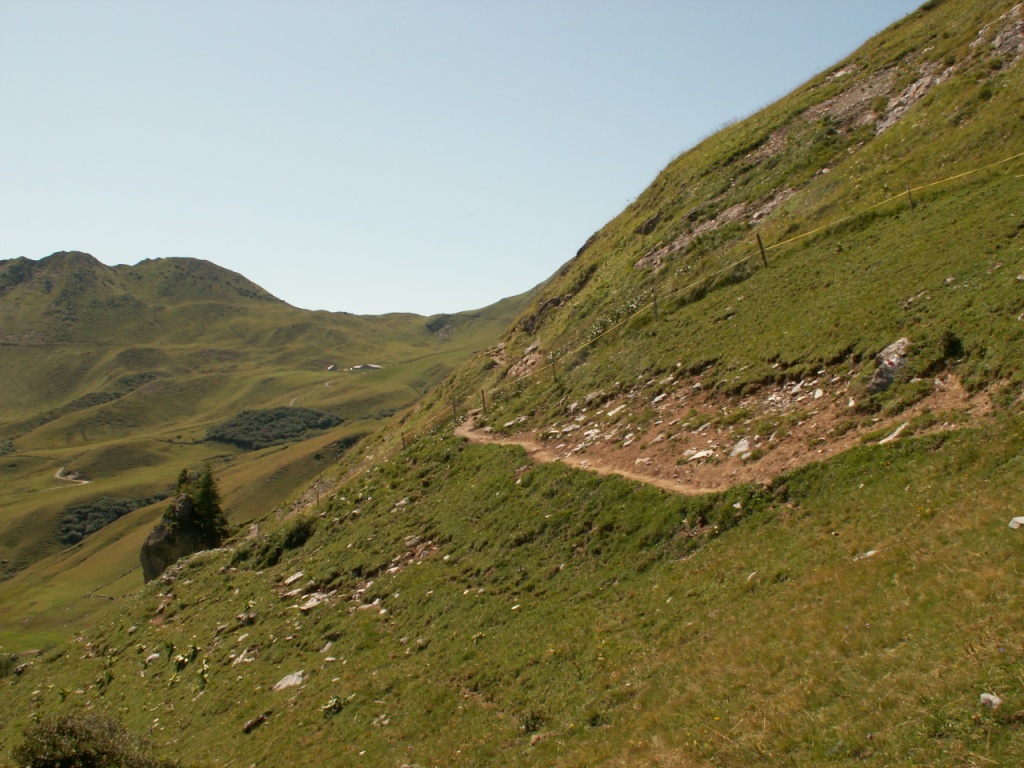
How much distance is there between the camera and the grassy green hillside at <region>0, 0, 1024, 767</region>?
1290 centimetres

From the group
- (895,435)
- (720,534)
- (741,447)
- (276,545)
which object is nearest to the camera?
(895,435)

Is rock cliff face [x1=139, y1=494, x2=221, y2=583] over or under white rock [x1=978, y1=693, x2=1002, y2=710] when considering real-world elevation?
over

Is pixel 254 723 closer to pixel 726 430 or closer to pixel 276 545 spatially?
pixel 276 545

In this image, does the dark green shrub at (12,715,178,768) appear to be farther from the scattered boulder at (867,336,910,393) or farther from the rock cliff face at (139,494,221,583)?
the rock cliff face at (139,494,221,583)

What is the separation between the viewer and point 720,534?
20.9 metres

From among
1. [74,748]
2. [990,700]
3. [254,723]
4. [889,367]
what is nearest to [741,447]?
[889,367]

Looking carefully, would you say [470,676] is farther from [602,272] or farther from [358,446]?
[358,446]

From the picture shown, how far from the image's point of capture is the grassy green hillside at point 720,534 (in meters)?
12.9

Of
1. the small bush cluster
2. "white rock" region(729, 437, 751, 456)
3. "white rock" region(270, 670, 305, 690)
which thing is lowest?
"white rock" region(270, 670, 305, 690)

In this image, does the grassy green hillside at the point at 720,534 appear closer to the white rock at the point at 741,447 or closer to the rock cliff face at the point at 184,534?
the white rock at the point at 741,447

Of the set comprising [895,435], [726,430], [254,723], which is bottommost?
[254,723]

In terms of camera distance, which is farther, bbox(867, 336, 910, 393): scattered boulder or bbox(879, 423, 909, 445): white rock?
bbox(867, 336, 910, 393): scattered boulder

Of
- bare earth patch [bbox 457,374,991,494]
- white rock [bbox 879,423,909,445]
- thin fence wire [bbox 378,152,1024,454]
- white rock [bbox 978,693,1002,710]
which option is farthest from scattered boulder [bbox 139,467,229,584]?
white rock [bbox 978,693,1002,710]

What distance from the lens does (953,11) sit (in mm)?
48562
